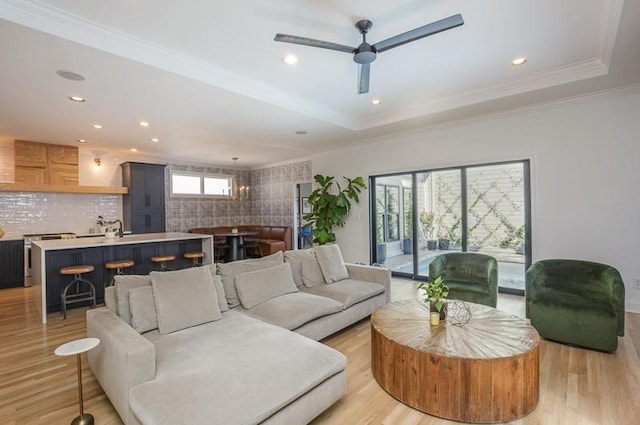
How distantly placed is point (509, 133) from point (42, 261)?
6.96m

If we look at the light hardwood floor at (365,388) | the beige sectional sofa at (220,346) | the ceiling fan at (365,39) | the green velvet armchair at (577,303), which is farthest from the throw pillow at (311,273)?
the green velvet armchair at (577,303)

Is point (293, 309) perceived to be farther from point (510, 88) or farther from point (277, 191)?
point (277, 191)

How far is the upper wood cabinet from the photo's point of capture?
6012 millimetres

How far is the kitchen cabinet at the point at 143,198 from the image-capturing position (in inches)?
282

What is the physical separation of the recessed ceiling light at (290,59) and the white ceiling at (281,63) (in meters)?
0.07

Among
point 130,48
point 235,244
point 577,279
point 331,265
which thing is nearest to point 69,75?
point 130,48

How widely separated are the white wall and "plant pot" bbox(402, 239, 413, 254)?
184 centimetres

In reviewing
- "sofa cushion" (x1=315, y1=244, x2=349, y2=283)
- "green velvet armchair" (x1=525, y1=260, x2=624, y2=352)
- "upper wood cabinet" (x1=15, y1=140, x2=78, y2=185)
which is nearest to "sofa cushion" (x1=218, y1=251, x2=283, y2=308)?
"sofa cushion" (x1=315, y1=244, x2=349, y2=283)

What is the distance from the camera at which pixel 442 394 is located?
2072mm

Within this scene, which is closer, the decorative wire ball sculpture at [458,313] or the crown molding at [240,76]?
the crown molding at [240,76]

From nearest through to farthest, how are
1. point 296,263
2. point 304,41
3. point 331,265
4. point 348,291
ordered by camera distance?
point 304,41
point 348,291
point 296,263
point 331,265

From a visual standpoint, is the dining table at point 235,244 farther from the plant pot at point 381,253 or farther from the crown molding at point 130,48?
the crown molding at point 130,48

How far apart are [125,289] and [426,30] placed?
10.4ft

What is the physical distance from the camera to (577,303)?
3.04 meters
